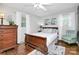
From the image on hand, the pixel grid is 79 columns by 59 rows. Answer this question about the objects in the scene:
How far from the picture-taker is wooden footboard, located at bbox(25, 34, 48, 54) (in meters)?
2.08

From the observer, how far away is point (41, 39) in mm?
2078

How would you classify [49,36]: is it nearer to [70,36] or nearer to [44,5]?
[70,36]

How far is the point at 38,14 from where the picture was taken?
2.08m

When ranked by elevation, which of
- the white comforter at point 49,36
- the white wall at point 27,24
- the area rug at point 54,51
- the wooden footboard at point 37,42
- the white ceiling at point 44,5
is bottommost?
the area rug at point 54,51

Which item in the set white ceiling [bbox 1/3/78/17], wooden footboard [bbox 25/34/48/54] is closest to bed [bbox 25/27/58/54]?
wooden footboard [bbox 25/34/48/54]

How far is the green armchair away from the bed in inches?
7.0

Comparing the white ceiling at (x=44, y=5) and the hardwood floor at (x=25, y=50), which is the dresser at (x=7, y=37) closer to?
the hardwood floor at (x=25, y=50)

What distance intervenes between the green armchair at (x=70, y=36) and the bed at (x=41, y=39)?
0.18m

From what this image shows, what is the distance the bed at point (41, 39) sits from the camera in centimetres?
206

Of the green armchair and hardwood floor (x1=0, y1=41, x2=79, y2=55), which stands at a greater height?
the green armchair

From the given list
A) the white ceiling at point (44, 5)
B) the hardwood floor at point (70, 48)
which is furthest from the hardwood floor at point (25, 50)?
the white ceiling at point (44, 5)

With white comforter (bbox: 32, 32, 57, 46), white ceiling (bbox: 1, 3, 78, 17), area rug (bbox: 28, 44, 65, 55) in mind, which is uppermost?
white ceiling (bbox: 1, 3, 78, 17)

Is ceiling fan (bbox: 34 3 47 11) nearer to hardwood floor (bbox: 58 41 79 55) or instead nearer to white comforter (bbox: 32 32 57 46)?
white comforter (bbox: 32 32 57 46)

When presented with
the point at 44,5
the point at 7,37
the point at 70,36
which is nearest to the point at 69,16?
the point at 70,36
